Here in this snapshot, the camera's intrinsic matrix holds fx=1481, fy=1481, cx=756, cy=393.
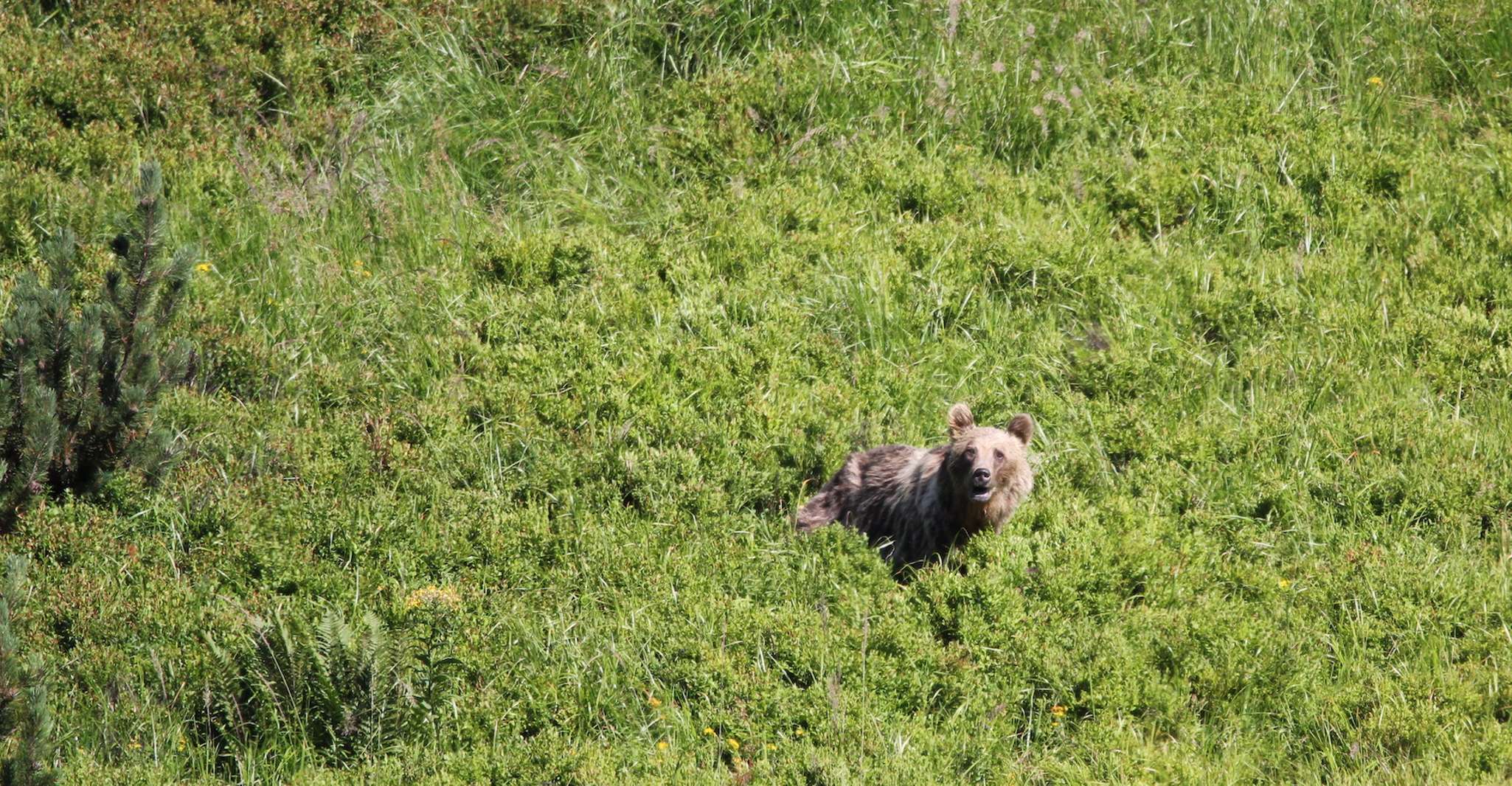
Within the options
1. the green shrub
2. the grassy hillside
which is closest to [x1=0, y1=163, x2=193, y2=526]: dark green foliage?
the grassy hillside

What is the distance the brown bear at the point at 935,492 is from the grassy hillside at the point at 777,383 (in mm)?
181

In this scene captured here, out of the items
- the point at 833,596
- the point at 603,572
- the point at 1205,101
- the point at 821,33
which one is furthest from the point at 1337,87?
the point at 603,572

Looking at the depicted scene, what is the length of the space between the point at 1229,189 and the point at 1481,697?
409 centimetres

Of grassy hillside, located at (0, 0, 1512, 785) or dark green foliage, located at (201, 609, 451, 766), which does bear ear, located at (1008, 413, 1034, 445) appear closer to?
grassy hillside, located at (0, 0, 1512, 785)

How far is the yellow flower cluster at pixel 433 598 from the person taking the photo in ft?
21.6

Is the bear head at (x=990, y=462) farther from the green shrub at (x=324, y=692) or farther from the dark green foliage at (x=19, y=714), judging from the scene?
the dark green foliage at (x=19, y=714)

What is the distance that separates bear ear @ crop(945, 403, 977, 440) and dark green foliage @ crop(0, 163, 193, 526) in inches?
149

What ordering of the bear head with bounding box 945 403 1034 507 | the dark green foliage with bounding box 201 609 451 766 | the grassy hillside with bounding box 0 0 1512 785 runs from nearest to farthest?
the dark green foliage with bounding box 201 609 451 766
the grassy hillside with bounding box 0 0 1512 785
the bear head with bounding box 945 403 1034 507

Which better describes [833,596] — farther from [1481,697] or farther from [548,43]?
Answer: [548,43]

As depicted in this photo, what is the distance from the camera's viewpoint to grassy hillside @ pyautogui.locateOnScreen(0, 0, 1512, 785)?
6.11m

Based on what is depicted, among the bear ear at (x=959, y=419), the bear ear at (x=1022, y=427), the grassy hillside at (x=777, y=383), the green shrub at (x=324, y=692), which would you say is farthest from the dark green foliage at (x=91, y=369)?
the bear ear at (x=1022, y=427)

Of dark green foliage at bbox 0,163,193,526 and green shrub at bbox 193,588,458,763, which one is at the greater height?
dark green foliage at bbox 0,163,193,526

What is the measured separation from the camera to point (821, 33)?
34.1ft

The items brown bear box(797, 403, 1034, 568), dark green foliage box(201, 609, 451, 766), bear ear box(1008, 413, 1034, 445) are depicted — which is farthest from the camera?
bear ear box(1008, 413, 1034, 445)
